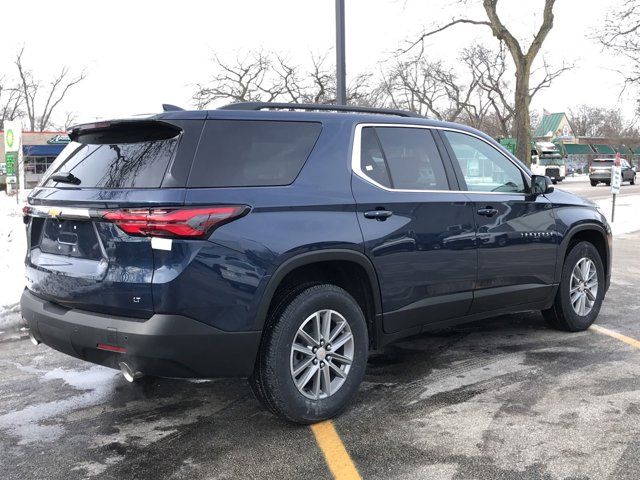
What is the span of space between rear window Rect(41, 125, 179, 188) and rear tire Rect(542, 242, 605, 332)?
3.63 m

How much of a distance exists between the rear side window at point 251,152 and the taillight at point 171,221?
0.55 feet

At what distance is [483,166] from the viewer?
15.6 ft

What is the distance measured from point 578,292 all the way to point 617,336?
19.8 inches

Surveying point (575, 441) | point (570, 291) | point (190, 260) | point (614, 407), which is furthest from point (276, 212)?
point (570, 291)

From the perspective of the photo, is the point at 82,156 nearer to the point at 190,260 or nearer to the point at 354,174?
the point at 190,260

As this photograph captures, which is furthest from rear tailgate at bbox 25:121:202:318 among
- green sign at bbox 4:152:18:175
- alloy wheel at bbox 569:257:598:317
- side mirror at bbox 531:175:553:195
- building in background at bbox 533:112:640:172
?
building in background at bbox 533:112:640:172

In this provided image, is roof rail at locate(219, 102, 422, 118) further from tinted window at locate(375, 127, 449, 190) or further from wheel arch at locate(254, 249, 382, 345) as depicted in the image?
wheel arch at locate(254, 249, 382, 345)

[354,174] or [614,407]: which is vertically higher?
[354,174]

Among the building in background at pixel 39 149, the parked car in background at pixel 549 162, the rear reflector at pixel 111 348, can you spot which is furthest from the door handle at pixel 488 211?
the building in background at pixel 39 149

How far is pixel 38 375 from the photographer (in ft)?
15.1

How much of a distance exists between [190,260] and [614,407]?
2745mm

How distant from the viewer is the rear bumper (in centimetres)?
301

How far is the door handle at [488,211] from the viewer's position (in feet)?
14.5

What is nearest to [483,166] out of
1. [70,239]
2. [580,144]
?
[70,239]
